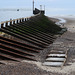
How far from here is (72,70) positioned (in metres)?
13.8

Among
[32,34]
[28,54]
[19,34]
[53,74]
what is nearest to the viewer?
[53,74]

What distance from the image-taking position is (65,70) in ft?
45.1

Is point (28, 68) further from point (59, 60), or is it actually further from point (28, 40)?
point (28, 40)

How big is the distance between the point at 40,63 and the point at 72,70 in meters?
2.54

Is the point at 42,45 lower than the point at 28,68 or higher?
lower

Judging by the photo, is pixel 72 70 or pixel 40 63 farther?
pixel 40 63

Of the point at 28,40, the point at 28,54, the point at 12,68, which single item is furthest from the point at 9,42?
the point at 12,68

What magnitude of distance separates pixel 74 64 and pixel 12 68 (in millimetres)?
4311

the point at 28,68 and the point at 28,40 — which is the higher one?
the point at 28,68

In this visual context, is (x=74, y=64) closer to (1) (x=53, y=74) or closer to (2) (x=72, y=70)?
(2) (x=72, y=70)

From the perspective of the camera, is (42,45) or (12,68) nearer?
(12,68)

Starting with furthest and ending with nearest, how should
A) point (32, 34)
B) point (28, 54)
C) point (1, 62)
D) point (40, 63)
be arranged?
1. point (32, 34)
2. point (28, 54)
3. point (40, 63)
4. point (1, 62)

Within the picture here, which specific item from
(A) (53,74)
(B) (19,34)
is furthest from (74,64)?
(B) (19,34)

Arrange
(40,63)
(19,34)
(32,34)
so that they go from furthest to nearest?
1. (32,34)
2. (19,34)
3. (40,63)
